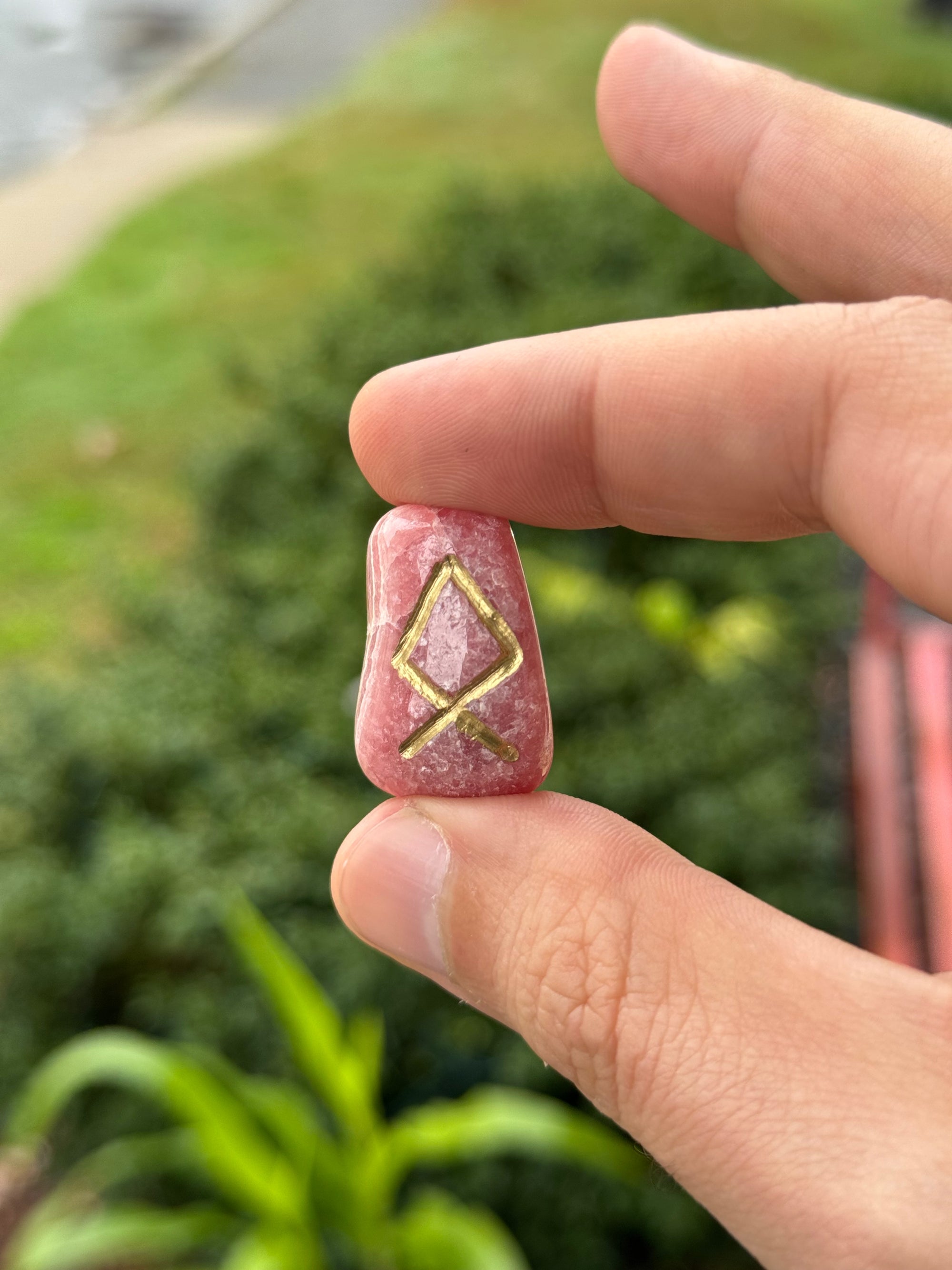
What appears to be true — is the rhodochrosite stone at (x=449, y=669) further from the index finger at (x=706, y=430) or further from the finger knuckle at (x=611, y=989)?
the finger knuckle at (x=611, y=989)

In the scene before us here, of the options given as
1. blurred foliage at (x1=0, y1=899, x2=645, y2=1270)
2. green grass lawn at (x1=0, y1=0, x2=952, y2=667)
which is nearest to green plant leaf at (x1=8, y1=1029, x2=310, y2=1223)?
blurred foliage at (x1=0, y1=899, x2=645, y2=1270)

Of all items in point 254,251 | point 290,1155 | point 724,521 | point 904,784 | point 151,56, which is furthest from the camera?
point 151,56

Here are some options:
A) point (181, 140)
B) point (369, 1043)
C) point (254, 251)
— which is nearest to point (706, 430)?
point (369, 1043)

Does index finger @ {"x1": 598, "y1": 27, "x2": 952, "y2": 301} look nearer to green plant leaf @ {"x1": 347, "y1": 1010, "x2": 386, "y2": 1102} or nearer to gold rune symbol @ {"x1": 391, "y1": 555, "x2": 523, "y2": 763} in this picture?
gold rune symbol @ {"x1": 391, "y1": 555, "x2": 523, "y2": 763}

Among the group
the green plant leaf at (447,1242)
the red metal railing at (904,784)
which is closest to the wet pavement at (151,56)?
the red metal railing at (904,784)

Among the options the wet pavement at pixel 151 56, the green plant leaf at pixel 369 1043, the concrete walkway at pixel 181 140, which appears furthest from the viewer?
the wet pavement at pixel 151 56

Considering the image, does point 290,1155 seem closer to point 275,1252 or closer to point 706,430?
point 275,1252

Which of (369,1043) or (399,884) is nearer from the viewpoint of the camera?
(399,884)
